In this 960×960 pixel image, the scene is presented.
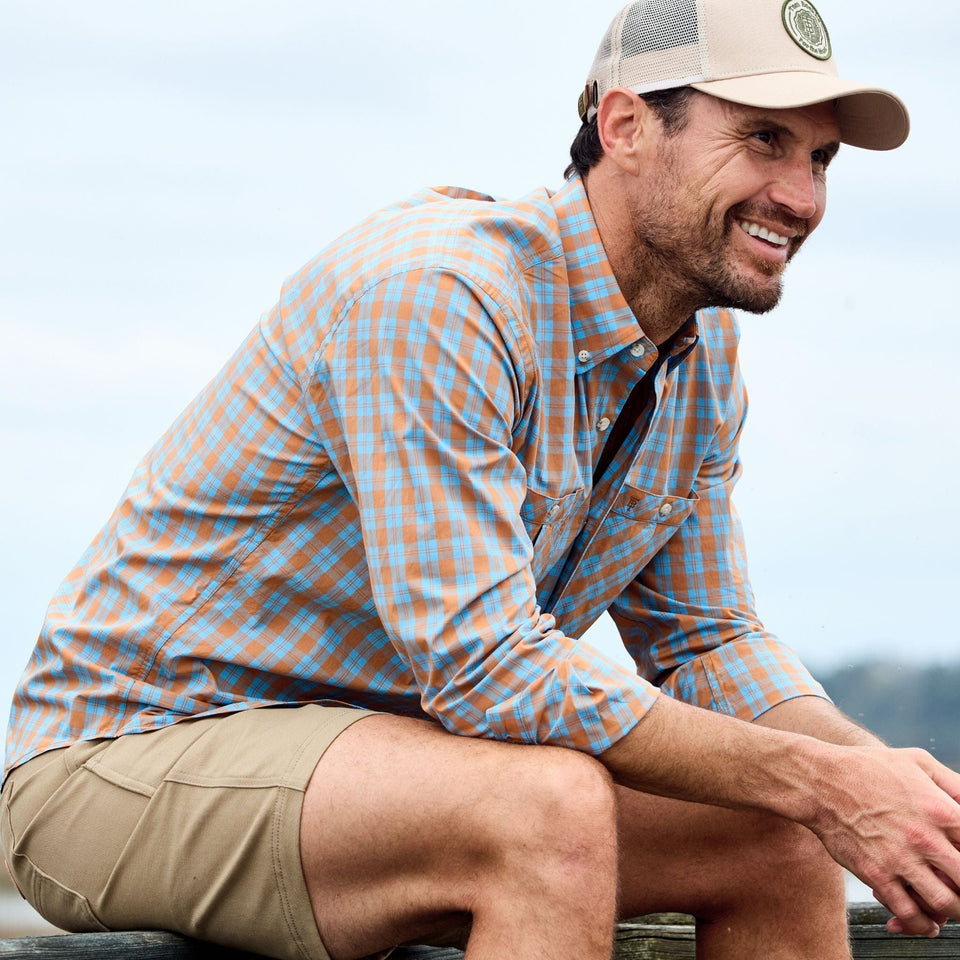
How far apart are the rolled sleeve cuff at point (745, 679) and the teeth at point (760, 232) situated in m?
0.83

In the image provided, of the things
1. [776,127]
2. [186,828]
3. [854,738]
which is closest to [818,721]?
[854,738]

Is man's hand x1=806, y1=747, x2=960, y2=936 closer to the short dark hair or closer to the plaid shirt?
the plaid shirt

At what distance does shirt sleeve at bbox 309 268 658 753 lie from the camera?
6.66 feet

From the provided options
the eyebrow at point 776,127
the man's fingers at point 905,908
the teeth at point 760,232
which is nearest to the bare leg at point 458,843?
the man's fingers at point 905,908

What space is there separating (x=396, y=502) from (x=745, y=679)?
1075 mm

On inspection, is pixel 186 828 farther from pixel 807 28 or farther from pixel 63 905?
pixel 807 28

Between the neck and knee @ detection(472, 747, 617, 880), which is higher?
the neck

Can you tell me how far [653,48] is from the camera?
261 centimetres

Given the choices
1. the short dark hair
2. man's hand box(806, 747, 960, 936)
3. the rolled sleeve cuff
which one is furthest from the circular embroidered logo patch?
man's hand box(806, 747, 960, 936)

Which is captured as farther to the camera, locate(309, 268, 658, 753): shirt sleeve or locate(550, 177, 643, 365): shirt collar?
locate(550, 177, 643, 365): shirt collar

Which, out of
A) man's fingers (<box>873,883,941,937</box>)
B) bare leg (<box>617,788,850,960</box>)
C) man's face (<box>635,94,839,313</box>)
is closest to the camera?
man's fingers (<box>873,883,941,937</box>)

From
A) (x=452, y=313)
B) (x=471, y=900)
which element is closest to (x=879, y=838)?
(x=471, y=900)

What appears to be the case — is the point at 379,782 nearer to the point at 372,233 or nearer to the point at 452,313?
the point at 452,313

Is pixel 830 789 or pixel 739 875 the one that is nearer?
pixel 830 789
